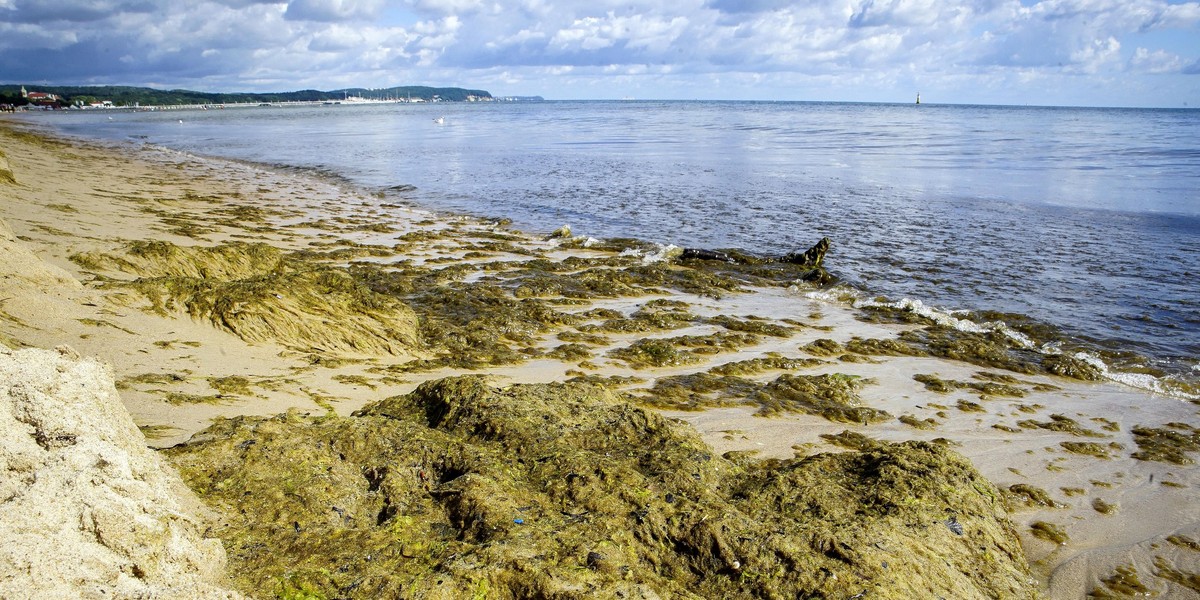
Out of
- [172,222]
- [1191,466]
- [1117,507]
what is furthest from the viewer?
[172,222]

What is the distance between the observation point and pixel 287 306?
261 inches

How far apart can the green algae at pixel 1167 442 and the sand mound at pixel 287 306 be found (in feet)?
23.4

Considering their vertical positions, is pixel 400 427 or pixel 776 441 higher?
pixel 400 427

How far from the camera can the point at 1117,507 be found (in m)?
5.06

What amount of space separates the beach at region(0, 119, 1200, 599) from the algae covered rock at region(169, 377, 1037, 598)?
0.51m

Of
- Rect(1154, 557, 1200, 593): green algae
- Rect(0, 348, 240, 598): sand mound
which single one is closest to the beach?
Rect(1154, 557, 1200, 593): green algae

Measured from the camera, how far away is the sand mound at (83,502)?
185cm

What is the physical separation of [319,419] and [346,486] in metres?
0.64

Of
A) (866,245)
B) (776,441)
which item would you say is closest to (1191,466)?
(776,441)

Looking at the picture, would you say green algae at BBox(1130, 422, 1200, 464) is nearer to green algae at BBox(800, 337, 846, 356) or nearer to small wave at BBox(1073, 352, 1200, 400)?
small wave at BBox(1073, 352, 1200, 400)

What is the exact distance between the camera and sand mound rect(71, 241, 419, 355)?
6359 millimetres

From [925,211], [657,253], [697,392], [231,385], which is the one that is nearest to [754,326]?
[697,392]

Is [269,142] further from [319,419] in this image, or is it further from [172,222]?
[319,419]

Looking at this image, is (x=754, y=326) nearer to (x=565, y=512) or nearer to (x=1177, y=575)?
(x=1177, y=575)
